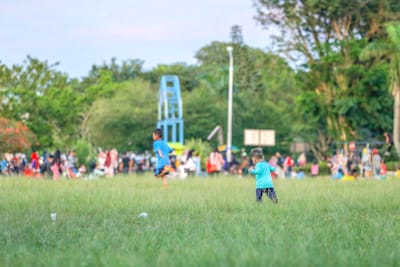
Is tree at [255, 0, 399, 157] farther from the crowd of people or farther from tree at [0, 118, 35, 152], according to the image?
tree at [0, 118, 35, 152]

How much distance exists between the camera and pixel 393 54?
166 feet

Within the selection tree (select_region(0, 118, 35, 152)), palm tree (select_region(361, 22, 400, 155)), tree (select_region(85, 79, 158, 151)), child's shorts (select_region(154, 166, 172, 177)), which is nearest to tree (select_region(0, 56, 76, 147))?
tree (select_region(85, 79, 158, 151))

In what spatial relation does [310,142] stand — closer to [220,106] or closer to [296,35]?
[220,106]

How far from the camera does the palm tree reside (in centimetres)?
4909

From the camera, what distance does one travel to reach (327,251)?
892 centimetres

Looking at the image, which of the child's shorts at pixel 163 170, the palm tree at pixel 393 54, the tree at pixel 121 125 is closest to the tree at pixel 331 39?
the palm tree at pixel 393 54

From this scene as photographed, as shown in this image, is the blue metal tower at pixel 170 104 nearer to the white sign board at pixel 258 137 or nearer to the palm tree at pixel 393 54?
the white sign board at pixel 258 137

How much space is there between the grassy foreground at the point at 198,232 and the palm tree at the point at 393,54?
31.2 metres

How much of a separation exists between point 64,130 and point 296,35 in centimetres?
2601

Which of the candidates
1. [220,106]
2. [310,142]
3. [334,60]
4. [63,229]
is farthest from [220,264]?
[220,106]

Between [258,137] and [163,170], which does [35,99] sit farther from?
[163,170]

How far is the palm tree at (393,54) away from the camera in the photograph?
49094 millimetres

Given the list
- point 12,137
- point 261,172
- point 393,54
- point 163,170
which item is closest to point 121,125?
point 12,137

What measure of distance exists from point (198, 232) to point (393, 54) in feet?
135
